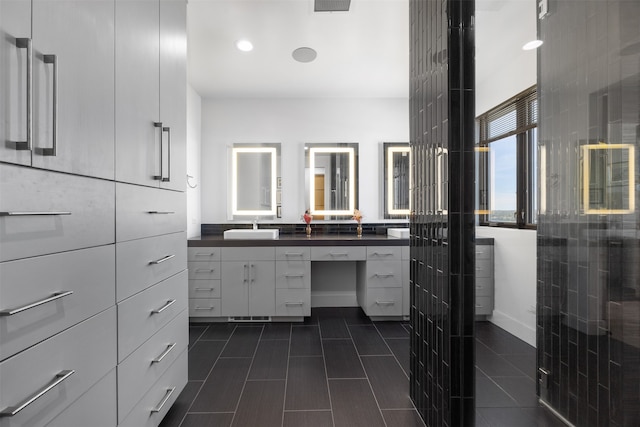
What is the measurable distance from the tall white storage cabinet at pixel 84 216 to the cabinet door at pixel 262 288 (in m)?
1.51

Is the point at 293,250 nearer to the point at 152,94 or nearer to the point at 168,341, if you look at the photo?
the point at 168,341

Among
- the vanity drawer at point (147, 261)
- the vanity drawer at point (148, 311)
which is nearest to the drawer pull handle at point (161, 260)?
the vanity drawer at point (147, 261)

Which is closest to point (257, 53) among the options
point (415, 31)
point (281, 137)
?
point (281, 137)

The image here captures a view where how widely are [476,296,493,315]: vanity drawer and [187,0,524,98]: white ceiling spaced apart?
204cm

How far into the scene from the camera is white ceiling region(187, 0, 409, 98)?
234 centimetres

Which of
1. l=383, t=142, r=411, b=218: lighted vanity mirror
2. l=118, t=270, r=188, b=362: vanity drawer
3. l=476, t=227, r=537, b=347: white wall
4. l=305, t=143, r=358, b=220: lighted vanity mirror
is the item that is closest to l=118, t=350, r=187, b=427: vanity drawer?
l=118, t=270, r=188, b=362: vanity drawer

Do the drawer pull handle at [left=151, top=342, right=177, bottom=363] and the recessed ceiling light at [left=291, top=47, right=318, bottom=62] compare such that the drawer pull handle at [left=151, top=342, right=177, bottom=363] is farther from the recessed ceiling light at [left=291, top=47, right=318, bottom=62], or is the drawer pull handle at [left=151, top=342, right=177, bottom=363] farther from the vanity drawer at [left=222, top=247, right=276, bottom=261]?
the recessed ceiling light at [left=291, top=47, right=318, bottom=62]

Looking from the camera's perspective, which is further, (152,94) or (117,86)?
(152,94)

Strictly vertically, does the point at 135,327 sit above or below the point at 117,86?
below

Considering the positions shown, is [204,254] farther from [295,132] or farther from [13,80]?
[13,80]

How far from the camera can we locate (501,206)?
1.17 metres

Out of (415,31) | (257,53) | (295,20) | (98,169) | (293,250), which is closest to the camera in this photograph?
(98,169)

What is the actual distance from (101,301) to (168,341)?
2.13 feet

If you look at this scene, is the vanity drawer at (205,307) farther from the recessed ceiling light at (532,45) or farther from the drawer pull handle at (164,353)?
the recessed ceiling light at (532,45)
